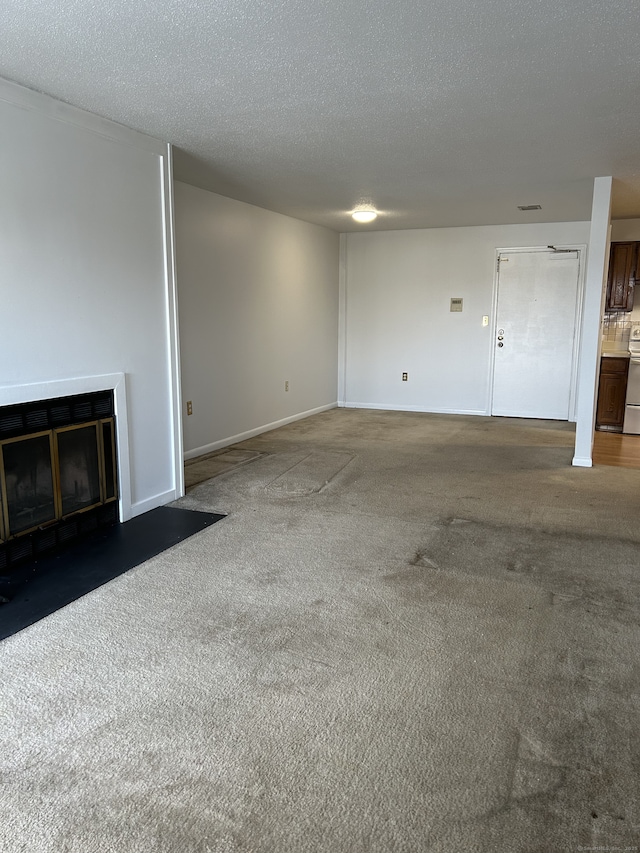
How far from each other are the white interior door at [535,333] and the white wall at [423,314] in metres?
0.16

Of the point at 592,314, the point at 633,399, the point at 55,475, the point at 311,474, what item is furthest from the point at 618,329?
the point at 55,475

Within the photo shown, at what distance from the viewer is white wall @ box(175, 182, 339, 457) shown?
523cm

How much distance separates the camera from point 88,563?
3123 millimetres

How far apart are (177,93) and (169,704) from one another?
9.12 feet

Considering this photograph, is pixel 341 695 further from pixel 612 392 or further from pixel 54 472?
pixel 612 392

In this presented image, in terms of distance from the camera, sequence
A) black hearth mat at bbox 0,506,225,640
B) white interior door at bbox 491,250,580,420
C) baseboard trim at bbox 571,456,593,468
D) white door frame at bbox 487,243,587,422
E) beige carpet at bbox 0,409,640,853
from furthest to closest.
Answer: white interior door at bbox 491,250,580,420 < white door frame at bbox 487,243,587,422 < baseboard trim at bbox 571,456,593,468 < black hearth mat at bbox 0,506,225,640 < beige carpet at bbox 0,409,640,853

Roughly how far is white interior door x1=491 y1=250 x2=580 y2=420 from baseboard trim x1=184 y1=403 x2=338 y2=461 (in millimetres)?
2348

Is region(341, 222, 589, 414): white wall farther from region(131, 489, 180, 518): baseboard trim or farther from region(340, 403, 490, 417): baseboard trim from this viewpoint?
region(131, 489, 180, 518): baseboard trim

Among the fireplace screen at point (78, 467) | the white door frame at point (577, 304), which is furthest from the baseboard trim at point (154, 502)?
the white door frame at point (577, 304)

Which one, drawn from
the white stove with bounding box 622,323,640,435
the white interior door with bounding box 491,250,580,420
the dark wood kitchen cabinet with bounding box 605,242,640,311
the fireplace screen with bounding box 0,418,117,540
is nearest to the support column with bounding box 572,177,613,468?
the white stove with bounding box 622,323,640,435

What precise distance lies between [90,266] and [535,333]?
5.54m

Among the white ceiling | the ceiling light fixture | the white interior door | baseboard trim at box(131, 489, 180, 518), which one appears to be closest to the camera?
the white ceiling

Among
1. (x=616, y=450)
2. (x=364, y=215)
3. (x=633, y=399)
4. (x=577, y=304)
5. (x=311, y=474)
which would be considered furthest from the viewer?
(x=577, y=304)

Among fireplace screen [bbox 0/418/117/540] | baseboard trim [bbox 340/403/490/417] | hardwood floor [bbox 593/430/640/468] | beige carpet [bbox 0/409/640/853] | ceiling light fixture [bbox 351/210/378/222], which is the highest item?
ceiling light fixture [bbox 351/210/378/222]
